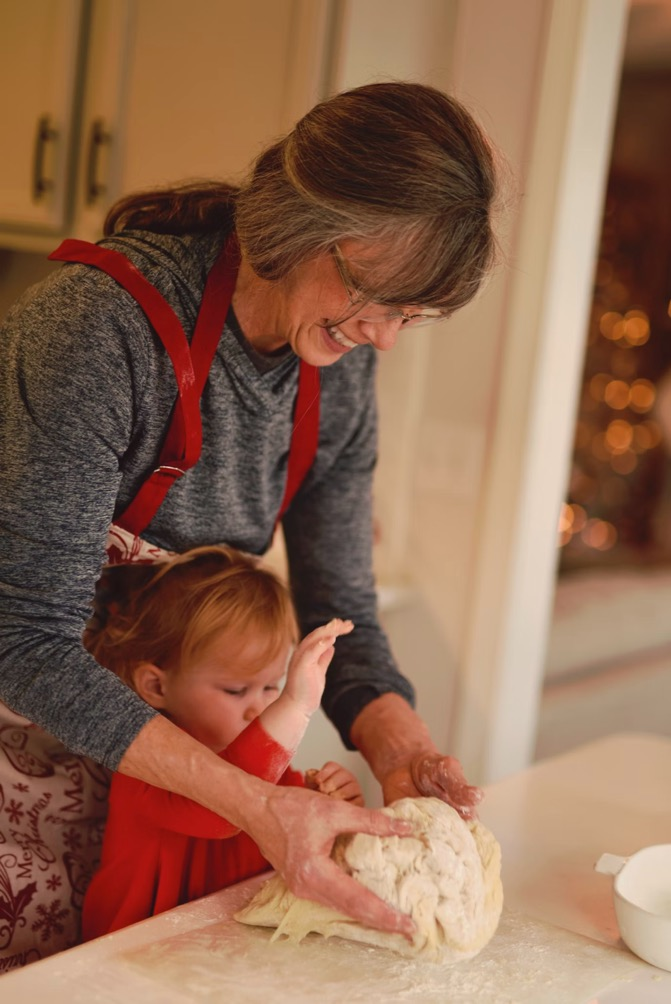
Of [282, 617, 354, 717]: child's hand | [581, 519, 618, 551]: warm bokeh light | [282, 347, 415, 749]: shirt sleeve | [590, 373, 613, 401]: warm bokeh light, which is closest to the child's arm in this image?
[282, 617, 354, 717]: child's hand

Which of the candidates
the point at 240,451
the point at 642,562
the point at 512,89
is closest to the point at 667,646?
the point at 642,562

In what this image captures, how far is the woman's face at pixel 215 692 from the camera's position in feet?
4.17

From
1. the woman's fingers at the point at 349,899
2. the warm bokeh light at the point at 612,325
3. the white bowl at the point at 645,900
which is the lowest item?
the white bowl at the point at 645,900

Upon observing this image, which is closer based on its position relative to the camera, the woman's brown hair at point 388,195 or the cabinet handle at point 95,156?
the woman's brown hair at point 388,195

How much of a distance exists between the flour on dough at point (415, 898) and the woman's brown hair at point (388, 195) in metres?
0.51

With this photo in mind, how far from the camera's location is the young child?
1.08 m

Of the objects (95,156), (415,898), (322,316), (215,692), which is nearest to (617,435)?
(95,156)

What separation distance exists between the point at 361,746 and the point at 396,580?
3.46 feet

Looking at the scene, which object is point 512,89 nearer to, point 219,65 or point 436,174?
point 219,65

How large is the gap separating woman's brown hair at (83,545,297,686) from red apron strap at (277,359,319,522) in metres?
0.11

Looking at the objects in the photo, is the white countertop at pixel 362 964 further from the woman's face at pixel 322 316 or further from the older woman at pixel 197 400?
→ the woman's face at pixel 322 316

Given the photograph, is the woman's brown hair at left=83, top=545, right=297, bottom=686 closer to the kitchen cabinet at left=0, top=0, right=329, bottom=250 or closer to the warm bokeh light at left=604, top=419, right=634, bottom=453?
the kitchen cabinet at left=0, top=0, right=329, bottom=250

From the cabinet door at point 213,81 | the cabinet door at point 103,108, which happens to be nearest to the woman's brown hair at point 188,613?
the cabinet door at point 213,81

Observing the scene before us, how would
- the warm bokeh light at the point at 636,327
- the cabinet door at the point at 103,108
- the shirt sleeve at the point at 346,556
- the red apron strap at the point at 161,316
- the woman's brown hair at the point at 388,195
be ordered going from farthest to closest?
the warm bokeh light at the point at 636,327 < the cabinet door at the point at 103,108 < the shirt sleeve at the point at 346,556 < the red apron strap at the point at 161,316 < the woman's brown hair at the point at 388,195
